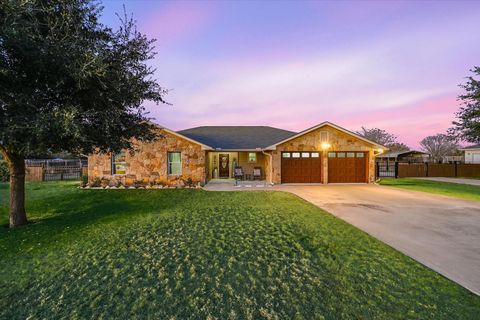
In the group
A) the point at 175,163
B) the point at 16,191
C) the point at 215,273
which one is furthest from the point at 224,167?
the point at 215,273

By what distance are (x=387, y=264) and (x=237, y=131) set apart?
1725 centimetres

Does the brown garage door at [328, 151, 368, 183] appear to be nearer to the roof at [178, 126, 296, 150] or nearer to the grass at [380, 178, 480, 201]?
the grass at [380, 178, 480, 201]

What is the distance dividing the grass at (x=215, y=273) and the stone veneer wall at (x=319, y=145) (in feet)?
28.4

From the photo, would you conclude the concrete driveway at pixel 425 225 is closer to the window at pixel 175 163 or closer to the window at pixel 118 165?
the window at pixel 175 163

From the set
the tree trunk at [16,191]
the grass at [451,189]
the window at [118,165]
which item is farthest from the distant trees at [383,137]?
the tree trunk at [16,191]

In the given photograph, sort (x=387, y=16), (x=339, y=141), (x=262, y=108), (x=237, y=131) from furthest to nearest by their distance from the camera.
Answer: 1. (x=262, y=108)
2. (x=237, y=131)
3. (x=339, y=141)
4. (x=387, y=16)

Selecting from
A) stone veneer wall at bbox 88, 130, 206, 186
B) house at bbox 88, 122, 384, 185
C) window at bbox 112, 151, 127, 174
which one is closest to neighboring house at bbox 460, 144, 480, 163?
house at bbox 88, 122, 384, 185

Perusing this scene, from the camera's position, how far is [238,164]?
737 inches

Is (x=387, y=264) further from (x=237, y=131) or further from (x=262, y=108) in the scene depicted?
(x=262, y=108)

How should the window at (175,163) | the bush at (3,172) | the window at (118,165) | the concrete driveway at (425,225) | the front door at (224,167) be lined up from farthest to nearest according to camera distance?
the front door at (224,167)
the bush at (3,172)
the window at (175,163)
the window at (118,165)
the concrete driveway at (425,225)

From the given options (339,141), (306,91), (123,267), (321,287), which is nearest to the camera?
(321,287)

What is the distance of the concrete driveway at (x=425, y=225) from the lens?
13.6ft

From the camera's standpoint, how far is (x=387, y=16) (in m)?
12.0

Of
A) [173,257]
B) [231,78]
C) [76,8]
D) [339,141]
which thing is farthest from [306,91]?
[173,257]
